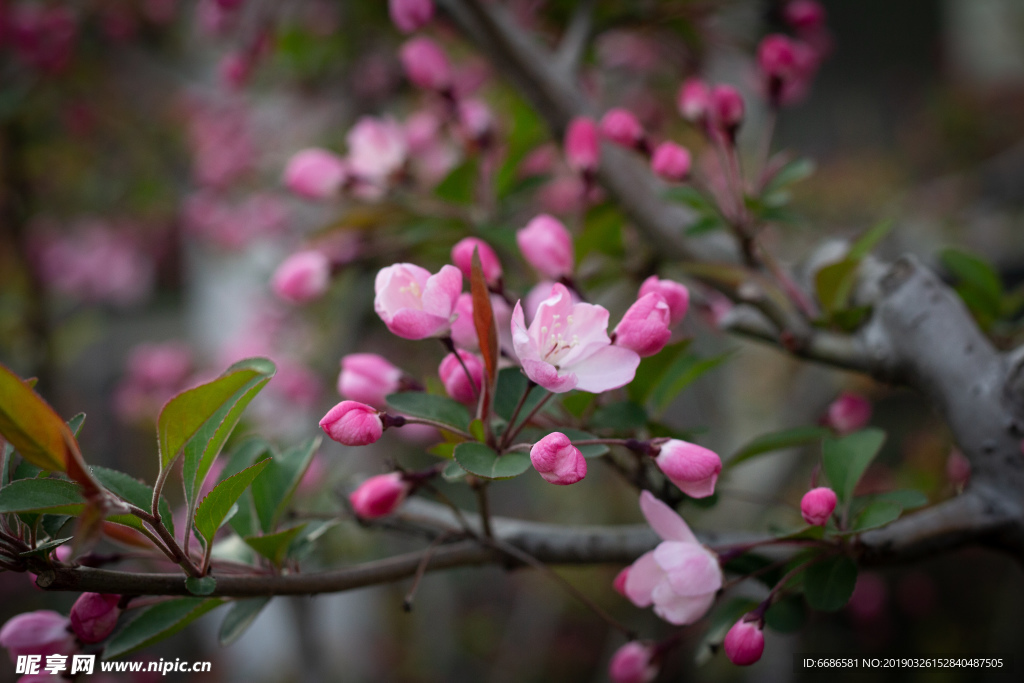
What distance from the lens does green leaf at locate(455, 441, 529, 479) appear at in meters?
0.44

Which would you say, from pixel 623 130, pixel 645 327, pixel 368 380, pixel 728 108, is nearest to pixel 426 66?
pixel 623 130

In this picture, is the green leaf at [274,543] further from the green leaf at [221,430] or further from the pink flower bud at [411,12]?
the pink flower bud at [411,12]

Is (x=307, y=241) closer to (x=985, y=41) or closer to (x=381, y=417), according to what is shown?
(x=381, y=417)

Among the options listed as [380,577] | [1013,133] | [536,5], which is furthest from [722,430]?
[1013,133]

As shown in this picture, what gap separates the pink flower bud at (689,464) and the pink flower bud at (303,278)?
2.11ft

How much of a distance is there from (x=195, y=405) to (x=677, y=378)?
0.46 m

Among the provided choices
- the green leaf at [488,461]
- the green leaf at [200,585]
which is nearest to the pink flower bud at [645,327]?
the green leaf at [488,461]

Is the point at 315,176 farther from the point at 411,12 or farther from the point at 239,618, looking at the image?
the point at 239,618

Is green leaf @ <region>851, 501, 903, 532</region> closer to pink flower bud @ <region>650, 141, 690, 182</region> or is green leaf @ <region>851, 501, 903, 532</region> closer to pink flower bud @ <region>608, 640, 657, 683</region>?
pink flower bud @ <region>608, 640, 657, 683</region>

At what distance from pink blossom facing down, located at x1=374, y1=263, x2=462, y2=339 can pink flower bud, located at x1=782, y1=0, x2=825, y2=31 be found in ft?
3.47

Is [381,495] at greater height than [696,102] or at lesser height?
lesser

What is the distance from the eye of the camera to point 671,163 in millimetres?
803

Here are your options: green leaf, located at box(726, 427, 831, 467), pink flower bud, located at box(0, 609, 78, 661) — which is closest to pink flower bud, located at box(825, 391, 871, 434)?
green leaf, located at box(726, 427, 831, 467)

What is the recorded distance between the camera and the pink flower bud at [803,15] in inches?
47.3
